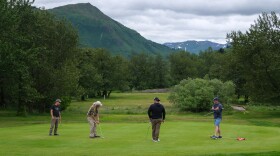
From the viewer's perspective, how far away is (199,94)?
211ft

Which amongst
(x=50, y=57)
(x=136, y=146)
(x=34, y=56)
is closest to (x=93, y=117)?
(x=136, y=146)

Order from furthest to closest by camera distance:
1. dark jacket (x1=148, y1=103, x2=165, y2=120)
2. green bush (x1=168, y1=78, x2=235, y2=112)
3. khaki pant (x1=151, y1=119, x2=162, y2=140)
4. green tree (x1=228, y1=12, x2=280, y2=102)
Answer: green bush (x1=168, y1=78, x2=235, y2=112), green tree (x1=228, y1=12, x2=280, y2=102), dark jacket (x1=148, y1=103, x2=165, y2=120), khaki pant (x1=151, y1=119, x2=162, y2=140)

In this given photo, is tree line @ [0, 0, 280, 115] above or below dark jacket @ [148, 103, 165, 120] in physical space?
above

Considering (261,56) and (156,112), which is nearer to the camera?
(156,112)

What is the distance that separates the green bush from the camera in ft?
211

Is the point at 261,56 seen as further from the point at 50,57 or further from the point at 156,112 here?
the point at 156,112

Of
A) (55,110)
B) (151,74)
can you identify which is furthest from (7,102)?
(151,74)

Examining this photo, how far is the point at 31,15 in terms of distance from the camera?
51.6m

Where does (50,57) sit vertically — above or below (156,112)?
above

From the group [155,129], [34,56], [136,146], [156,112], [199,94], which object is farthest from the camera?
[199,94]

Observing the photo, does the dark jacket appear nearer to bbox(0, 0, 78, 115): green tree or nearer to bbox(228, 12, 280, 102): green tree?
bbox(0, 0, 78, 115): green tree

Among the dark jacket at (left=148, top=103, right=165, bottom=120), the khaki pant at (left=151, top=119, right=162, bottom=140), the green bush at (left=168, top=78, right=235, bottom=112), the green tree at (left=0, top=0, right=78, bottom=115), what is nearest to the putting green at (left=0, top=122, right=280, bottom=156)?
the khaki pant at (left=151, top=119, right=162, bottom=140)

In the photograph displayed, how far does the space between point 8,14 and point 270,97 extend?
34.3 meters

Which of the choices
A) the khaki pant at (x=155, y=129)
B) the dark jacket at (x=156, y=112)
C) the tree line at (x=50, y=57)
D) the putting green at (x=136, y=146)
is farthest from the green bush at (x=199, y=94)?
the khaki pant at (x=155, y=129)
